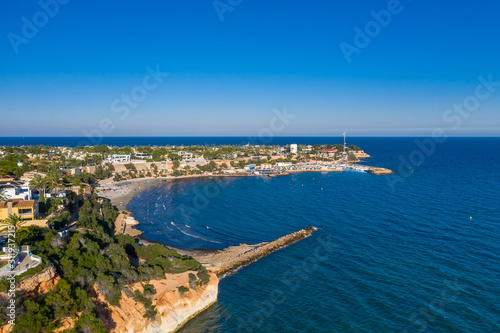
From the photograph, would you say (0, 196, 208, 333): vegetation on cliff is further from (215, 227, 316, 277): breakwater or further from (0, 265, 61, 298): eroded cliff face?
(215, 227, 316, 277): breakwater

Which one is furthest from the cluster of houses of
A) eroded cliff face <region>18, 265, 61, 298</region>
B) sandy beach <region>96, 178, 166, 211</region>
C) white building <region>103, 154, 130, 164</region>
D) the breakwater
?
white building <region>103, 154, 130, 164</region>

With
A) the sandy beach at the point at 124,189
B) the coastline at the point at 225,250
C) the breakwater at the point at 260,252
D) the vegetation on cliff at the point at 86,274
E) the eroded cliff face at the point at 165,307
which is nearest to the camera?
the vegetation on cliff at the point at 86,274

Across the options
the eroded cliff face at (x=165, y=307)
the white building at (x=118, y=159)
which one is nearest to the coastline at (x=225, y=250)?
the eroded cliff face at (x=165, y=307)

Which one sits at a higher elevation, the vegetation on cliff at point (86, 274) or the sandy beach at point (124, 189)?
the vegetation on cliff at point (86, 274)

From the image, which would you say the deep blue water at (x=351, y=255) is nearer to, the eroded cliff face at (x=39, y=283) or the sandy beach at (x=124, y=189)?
the sandy beach at (x=124, y=189)

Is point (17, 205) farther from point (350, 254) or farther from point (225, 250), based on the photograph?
point (350, 254)

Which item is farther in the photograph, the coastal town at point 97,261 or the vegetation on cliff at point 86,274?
the coastal town at point 97,261

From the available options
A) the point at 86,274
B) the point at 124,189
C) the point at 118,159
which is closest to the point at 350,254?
the point at 86,274
